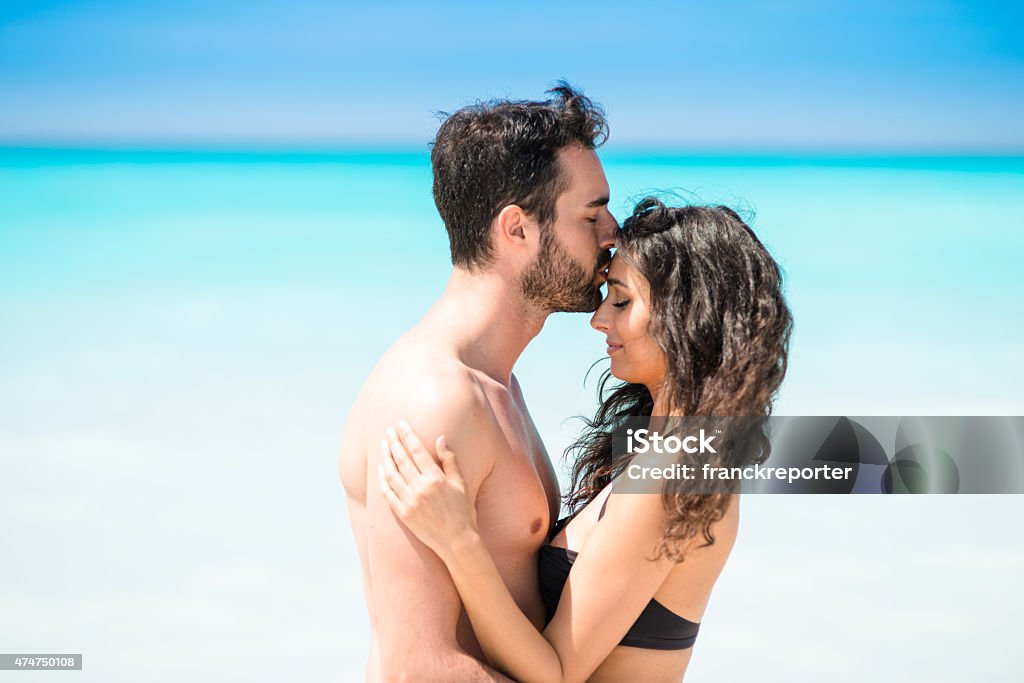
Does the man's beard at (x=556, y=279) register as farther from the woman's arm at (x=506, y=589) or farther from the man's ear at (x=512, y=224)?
the woman's arm at (x=506, y=589)

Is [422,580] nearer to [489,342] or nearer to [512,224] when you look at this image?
[489,342]

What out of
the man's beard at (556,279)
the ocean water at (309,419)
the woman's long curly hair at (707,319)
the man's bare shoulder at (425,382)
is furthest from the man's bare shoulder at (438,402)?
the ocean water at (309,419)

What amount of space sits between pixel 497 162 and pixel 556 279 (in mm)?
352

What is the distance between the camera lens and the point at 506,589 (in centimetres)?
263

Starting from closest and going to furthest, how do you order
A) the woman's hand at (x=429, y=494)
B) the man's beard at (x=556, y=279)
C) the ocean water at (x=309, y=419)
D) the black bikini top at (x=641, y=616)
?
the woman's hand at (x=429, y=494), the black bikini top at (x=641, y=616), the man's beard at (x=556, y=279), the ocean water at (x=309, y=419)

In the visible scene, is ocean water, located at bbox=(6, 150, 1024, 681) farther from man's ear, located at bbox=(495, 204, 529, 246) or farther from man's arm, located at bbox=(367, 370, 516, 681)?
man's arm, located at bbox=(367, 370, 516, 681)

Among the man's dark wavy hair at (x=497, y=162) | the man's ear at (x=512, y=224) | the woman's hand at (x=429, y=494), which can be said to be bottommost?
the woman's hand at (x=429, y=494)

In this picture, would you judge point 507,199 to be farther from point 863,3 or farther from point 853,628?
point 863,3

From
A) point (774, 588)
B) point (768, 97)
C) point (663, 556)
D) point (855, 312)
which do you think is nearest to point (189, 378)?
point (774, 588)

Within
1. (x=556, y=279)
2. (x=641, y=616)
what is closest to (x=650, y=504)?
(x=641, y=616)

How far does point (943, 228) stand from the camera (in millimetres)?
14844

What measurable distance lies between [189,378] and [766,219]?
903 cm

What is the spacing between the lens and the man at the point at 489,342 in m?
2.64

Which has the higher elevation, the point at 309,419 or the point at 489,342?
the point at 309,419
